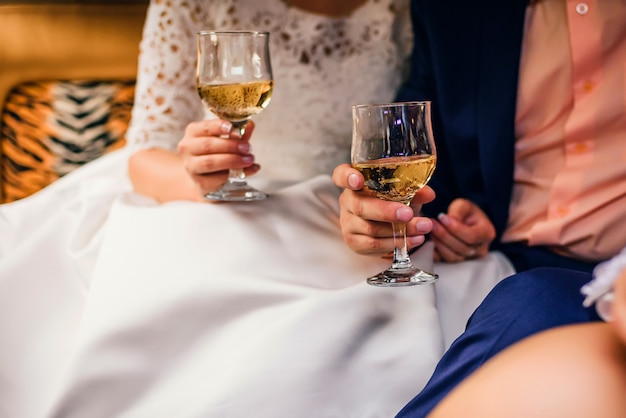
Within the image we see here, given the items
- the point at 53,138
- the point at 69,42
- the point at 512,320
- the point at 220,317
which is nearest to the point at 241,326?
the point at 220,317

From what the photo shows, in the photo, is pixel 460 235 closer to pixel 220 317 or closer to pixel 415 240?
pixel 415 240

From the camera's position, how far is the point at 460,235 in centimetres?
141

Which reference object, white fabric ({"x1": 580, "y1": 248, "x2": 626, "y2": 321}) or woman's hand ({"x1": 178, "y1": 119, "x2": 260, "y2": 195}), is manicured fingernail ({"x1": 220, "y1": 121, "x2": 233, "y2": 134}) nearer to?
woman's hand ({"x1": 178, "y1": 119, "x2": 260, "y2": 195})

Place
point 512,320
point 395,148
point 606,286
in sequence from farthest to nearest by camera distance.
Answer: point 395,148 → point 512,320 → point 606,286

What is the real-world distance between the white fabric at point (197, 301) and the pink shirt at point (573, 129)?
5.7 inches

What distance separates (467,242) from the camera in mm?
1423

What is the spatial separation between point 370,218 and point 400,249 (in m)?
0.07

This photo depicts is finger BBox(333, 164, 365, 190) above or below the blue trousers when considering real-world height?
above

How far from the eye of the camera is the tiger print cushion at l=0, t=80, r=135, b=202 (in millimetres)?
2197

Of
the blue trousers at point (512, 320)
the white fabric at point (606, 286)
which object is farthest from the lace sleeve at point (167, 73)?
the white fabric at point (606, 286)

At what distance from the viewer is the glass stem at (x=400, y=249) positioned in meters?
1.20

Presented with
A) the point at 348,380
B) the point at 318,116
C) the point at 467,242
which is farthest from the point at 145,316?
the point at 318,116

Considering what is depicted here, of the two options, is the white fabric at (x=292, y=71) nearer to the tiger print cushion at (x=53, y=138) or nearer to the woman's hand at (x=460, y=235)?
the woman's hand at (x=460, y=235)

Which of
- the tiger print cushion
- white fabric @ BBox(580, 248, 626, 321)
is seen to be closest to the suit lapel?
white fabric @ BBox(580, 248, 626, 321)
